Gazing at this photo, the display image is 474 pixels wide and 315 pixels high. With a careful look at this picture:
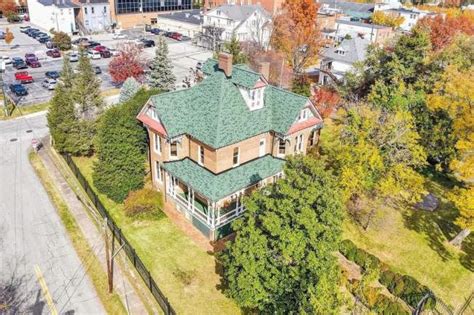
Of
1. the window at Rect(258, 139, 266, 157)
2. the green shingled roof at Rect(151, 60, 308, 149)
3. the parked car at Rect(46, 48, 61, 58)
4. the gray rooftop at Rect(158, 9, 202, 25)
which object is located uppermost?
the gray rooftop at Rect(158, 9, 202, 25)

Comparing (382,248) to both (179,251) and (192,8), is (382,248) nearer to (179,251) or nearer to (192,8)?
(179,251)

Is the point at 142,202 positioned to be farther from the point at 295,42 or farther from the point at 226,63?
the point at 295,42

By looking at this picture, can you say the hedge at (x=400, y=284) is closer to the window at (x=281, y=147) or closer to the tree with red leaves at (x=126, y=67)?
the window at (x=281, y=147)

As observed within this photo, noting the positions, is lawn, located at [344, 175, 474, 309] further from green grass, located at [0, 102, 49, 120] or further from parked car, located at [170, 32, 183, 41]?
parked car, located at [170, 32, 183, 41]

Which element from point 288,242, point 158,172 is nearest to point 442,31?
point 158,172

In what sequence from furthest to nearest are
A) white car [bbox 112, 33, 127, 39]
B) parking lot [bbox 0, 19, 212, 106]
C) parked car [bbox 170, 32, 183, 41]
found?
parked car [bbox 170, 32, 183, 41] < white car [bbox 112, 33, 127, 39] < parking lot [bbox 0, 19, 212, 106]

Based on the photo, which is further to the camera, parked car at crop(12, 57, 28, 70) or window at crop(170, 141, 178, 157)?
parked car at crop(12, 57, 28, 70)

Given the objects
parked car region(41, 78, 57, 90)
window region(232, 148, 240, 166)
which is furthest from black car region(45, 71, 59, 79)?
window region(232, 148, 240, 166)
